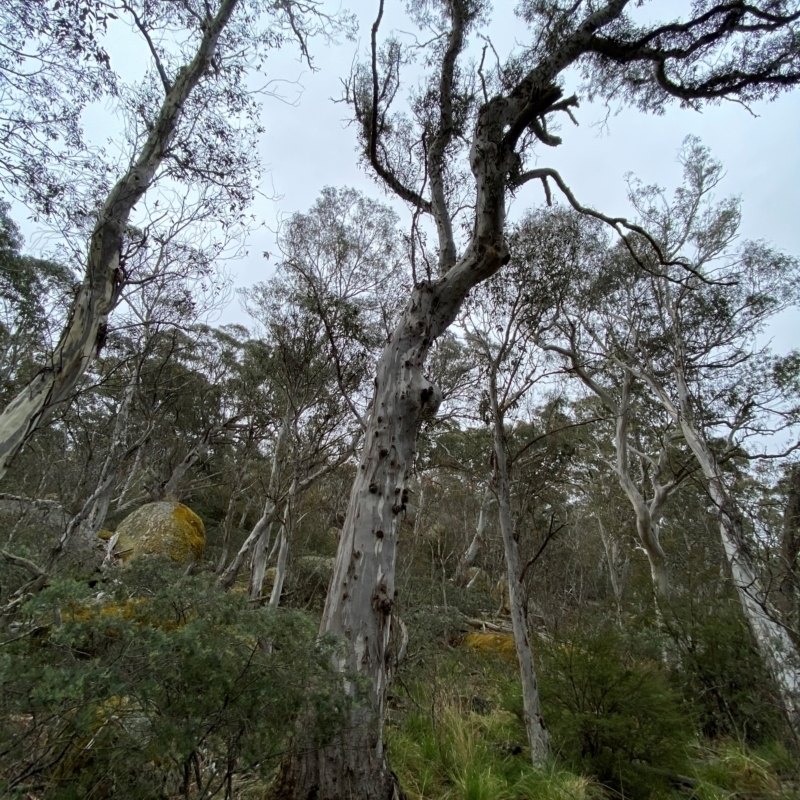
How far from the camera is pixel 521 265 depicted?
20.3 feet

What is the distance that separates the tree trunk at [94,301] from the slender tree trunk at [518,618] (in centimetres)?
366

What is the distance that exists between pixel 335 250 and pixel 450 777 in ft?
29.0

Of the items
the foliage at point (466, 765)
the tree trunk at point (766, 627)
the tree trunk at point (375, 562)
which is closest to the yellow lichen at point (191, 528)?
the foliage at point (466, 765)

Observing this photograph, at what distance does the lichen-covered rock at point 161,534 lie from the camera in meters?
9.03

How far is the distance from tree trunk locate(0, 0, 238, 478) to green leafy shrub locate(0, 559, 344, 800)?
1.56 m

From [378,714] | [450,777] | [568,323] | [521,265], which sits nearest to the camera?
[378,714]

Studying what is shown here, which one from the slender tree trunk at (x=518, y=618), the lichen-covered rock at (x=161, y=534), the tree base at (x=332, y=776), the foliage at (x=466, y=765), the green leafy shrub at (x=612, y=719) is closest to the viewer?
the tree base at (x=332, y=776)

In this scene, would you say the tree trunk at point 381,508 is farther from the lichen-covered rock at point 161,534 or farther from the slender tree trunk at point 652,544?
the lichen-covered rock at point 161,534

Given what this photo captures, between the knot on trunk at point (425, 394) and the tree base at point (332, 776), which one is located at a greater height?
the knot on trunk at point (425, 394)

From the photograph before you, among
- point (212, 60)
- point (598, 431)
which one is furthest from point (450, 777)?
point (598, 431)

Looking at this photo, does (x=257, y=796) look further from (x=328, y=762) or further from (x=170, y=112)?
(x=170, y=112)

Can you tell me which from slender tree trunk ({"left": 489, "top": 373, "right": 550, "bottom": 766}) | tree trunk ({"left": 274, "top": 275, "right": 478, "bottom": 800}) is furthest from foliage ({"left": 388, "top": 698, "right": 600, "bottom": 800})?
tree trunk ({"left": 274, "top": 275, "right": 478, "bottom": 800})

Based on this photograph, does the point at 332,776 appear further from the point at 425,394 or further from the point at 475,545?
the point at 475,545

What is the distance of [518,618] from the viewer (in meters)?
4.06
